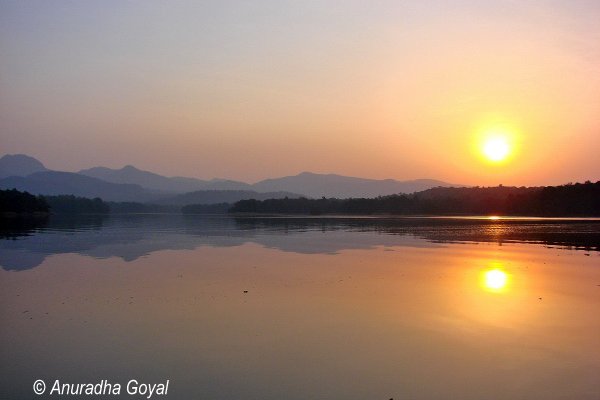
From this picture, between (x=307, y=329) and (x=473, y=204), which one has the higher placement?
(x=473, y=204)

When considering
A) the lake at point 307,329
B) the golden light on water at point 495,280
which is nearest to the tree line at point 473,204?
the lake at point 307,329

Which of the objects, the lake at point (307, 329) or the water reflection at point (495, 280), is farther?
the water reflection at point (495, 280)

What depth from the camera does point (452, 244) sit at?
116ft

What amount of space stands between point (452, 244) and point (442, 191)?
141267mm

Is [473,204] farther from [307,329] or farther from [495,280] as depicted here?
[307,329]

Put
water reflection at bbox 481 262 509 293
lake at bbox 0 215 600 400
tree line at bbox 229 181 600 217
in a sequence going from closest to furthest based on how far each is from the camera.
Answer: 1. lake at bbox 0 215 600 400
2. water reflection at bbox 481 262 509 293
3. tree line at bbox 229 181 600 217

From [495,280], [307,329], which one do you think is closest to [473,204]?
[495,280]

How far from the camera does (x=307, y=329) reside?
12258mm

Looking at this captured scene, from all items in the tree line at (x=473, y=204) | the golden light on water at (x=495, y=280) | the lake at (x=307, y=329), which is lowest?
the lake at (x=307, y=329)

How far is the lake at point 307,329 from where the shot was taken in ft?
29.6

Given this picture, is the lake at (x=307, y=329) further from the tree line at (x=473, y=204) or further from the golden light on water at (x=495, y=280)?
the tree line at (x=473, y=204)

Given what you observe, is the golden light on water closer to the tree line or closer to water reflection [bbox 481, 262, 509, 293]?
water reflection [bbox 481, 262, 509, 293]

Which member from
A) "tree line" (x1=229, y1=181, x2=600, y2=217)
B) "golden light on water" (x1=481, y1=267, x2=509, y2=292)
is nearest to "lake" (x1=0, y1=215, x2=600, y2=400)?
"golden light on water" (x1=481, y1=267, x2=509, y2=292)

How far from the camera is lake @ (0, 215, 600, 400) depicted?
9.02m
